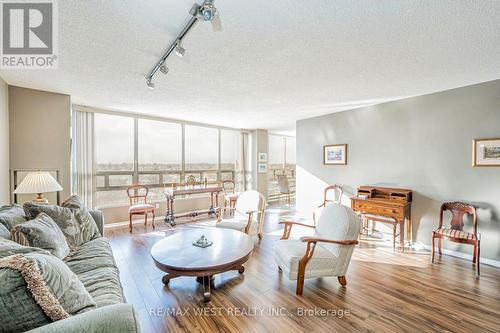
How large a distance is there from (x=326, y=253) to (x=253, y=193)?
1901mm

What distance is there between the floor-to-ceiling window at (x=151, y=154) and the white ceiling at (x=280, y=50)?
4.15ft

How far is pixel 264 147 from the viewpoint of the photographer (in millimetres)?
7578

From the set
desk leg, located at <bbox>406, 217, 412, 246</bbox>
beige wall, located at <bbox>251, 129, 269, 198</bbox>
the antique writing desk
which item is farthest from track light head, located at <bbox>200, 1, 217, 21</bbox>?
beige wall, located at <bbox>251, 129, 269, 198</bbox>

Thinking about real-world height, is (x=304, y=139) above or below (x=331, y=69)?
below

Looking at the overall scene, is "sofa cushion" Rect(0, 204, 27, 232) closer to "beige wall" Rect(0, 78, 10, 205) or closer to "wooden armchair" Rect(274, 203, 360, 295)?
"beige wall" Rect(0, 78, 10, 205)

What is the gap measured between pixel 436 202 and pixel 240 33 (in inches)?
154

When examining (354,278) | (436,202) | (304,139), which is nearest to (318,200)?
(304,139)

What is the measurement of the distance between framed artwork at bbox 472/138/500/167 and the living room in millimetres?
15

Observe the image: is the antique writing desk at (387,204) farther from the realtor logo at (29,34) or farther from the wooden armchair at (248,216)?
the realtor logo at (29,34)

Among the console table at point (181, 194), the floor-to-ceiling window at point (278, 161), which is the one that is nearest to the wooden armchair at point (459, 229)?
the console table at point (181, 194)

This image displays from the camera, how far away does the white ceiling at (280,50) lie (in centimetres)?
167

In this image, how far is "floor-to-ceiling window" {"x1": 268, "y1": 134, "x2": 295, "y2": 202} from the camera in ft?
27.1

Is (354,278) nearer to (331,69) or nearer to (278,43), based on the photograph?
(331,69)

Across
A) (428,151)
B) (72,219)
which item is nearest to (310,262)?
(72,219)
